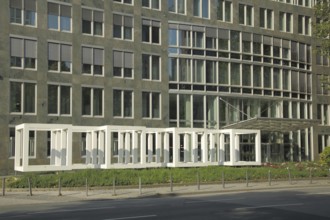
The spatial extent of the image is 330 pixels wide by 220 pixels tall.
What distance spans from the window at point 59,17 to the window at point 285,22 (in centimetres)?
2399

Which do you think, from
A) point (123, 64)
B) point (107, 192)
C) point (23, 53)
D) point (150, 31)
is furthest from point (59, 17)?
point (107, 192)

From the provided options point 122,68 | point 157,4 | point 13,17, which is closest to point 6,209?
point 13,17

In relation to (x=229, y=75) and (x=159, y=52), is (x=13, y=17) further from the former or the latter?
(x=229, y=75)

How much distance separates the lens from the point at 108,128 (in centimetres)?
3575

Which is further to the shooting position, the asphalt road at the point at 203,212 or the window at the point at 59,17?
the window at the point at 59,17

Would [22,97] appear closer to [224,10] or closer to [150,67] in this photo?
[150,67]

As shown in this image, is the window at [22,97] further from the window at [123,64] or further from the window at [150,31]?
the window at [150,31]

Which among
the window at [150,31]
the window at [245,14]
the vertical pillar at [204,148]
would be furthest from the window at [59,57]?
the window at [245,14]

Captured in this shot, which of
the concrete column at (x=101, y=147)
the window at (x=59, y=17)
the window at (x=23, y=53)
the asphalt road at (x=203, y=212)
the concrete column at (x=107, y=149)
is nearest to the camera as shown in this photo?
the asphalt road at (x=203, y=212)

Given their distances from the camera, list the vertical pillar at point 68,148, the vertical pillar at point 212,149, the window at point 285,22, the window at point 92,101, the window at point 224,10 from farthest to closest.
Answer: the window at point 285,22
the window at point 224,10
the window at point 92,101
the vertical pillar at point 212,149
the vertical pillar at point 68,148

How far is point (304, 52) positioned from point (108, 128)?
29750 millimetres

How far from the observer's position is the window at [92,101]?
1718 inches

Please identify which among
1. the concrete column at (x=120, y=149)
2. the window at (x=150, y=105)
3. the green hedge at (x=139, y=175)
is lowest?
the green hedge at (x=139, y=175)

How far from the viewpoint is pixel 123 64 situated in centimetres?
4581
